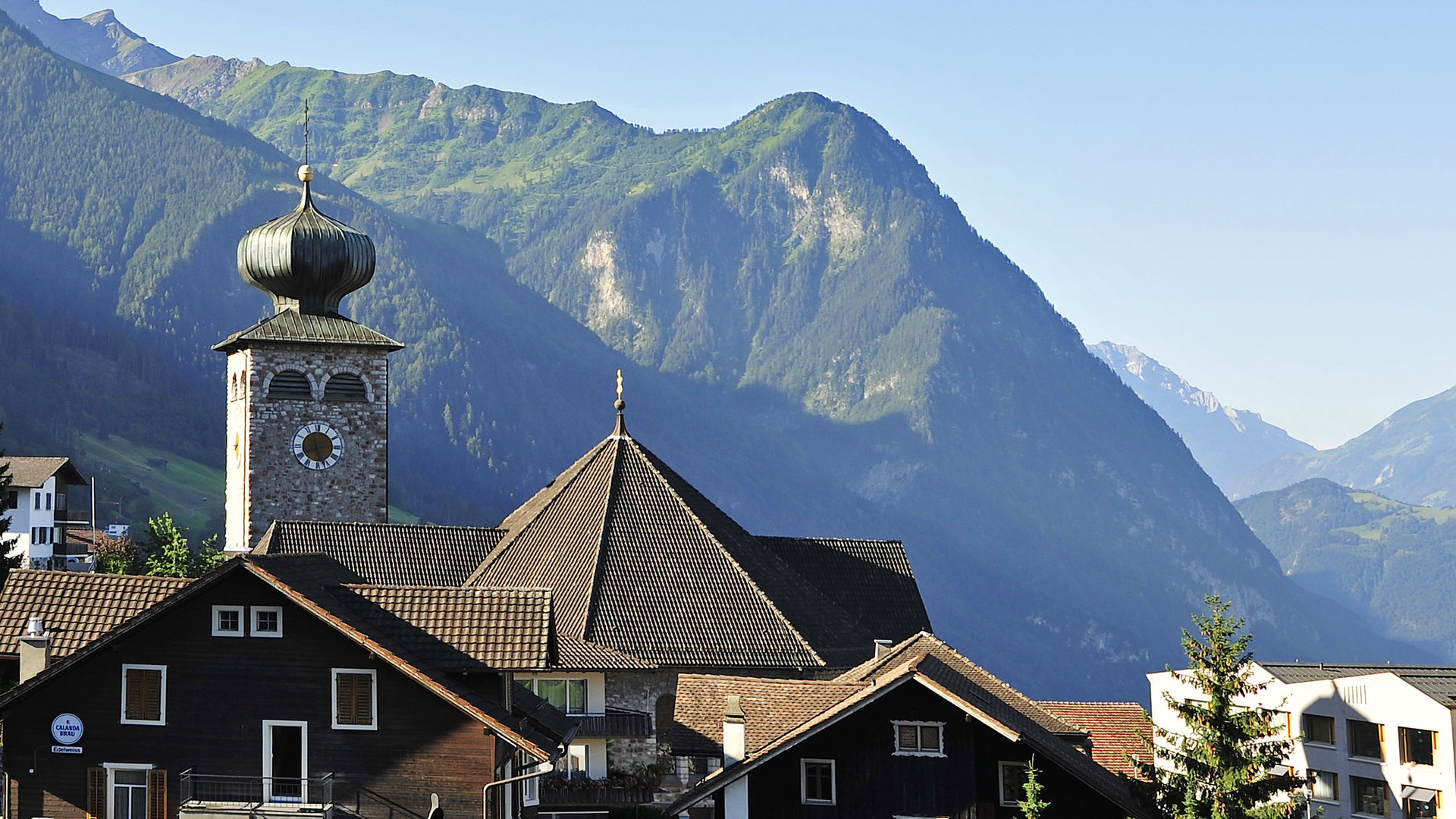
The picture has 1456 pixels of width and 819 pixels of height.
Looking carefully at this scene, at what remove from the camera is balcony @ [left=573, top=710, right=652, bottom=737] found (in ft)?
165

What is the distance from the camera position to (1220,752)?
1638 inches

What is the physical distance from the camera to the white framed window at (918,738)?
3997 centimetres

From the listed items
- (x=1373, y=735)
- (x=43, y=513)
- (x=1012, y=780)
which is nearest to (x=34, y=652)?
(x=1012, y=780)

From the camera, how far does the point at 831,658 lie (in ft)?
175

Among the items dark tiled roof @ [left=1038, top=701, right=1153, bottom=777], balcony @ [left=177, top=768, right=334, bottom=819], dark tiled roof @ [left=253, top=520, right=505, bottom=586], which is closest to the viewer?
balcony @ [left=177, top=768, right=334, bottom=819]

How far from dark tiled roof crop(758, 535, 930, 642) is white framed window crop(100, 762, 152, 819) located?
106 ft

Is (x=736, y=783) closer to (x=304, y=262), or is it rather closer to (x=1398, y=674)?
(x=1398, y=674)

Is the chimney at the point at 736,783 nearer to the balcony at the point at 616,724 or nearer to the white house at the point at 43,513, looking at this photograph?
the balcony at the point at 616,724

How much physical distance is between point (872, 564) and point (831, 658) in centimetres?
1456

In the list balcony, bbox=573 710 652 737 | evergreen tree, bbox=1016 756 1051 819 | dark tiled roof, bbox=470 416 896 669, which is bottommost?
evergreen tree, bbox=1016 756 1051 819

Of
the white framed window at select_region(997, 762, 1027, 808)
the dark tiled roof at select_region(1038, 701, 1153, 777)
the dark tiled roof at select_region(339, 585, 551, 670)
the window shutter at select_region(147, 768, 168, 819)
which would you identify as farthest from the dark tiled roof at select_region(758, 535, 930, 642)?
the window shutter at select_region(147, 768, 168, 819)

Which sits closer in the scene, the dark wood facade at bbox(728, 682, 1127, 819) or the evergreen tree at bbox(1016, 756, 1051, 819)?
the evergreen tree at bbox(1016, 756, 1051, 819)

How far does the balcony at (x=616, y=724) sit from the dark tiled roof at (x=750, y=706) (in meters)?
0.74

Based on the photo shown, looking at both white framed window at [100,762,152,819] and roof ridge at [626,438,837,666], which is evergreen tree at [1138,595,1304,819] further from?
white framed window at [100,762,152,819]
